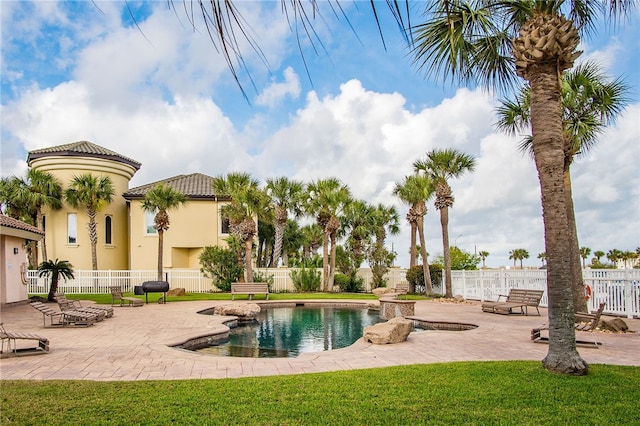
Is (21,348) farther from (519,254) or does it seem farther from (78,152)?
(519,254)

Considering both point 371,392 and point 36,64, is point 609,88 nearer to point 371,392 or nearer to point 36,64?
point 371,392

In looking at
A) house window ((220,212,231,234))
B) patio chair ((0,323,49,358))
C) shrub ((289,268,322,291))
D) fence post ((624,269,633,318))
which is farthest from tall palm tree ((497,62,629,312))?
house window ((220,212,231,234))

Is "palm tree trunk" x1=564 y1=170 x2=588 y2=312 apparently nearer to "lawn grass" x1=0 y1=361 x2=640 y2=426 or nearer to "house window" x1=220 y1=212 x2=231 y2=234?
"lawn grass" x1=0 y1=361 x2=640 y2=426

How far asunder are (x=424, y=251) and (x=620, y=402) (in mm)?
22146

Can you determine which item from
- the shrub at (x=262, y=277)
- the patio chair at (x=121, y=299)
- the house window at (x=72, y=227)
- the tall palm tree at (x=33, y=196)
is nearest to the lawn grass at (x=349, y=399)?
the patio chair at (x=121, y=299)

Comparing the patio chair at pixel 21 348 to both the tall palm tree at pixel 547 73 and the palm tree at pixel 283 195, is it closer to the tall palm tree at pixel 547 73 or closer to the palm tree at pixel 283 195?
the tall palm tree at pixel 547 73

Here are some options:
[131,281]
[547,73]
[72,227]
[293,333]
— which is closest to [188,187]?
[131,281]

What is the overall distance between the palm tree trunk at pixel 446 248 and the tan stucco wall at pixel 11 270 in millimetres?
20349

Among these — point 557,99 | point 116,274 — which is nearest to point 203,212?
point 116,274

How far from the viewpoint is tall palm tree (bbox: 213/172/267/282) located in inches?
1116

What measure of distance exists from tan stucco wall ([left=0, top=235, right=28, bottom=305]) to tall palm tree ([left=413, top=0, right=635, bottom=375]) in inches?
750

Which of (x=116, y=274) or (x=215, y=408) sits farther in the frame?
(x=116, y=274)

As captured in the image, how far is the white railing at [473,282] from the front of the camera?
15164 millimetres

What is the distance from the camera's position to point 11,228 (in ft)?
64.4
